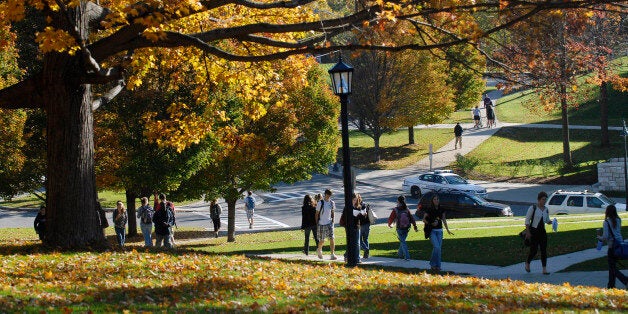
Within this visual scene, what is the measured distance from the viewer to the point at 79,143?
1274 centimetres

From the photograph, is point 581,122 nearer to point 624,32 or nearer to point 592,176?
point 592,176

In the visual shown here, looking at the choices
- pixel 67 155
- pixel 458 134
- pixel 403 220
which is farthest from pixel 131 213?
pixel 458 134

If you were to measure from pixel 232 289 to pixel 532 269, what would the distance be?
8835mm

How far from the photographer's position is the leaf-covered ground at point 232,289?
904cm

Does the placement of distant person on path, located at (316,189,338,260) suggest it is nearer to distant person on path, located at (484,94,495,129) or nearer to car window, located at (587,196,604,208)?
car window, located at (587,196,604,208)

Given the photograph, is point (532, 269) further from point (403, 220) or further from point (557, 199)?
point (557, 199)

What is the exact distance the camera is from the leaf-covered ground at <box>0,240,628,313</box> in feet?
29.7

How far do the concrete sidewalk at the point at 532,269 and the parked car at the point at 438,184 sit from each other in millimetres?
20386

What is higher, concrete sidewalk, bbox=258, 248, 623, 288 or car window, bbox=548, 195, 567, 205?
car window, bbox=548, 195, 567, 205

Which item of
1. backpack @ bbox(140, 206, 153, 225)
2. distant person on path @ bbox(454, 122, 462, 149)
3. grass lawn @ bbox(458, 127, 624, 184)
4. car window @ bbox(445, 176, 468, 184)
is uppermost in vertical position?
distant person on path @ bbox(454, 122, 462, 149)

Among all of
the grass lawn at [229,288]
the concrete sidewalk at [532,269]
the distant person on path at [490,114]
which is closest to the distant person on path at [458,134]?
the distant person on path at [490,114]

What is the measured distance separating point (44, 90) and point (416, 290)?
647 cm

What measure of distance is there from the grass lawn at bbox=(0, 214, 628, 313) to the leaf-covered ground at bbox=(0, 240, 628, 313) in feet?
0.04

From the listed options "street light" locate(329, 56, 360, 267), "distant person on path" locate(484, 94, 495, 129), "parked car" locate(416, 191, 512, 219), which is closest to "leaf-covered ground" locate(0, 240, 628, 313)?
"street light" locate(329, 56, 360, 267)
